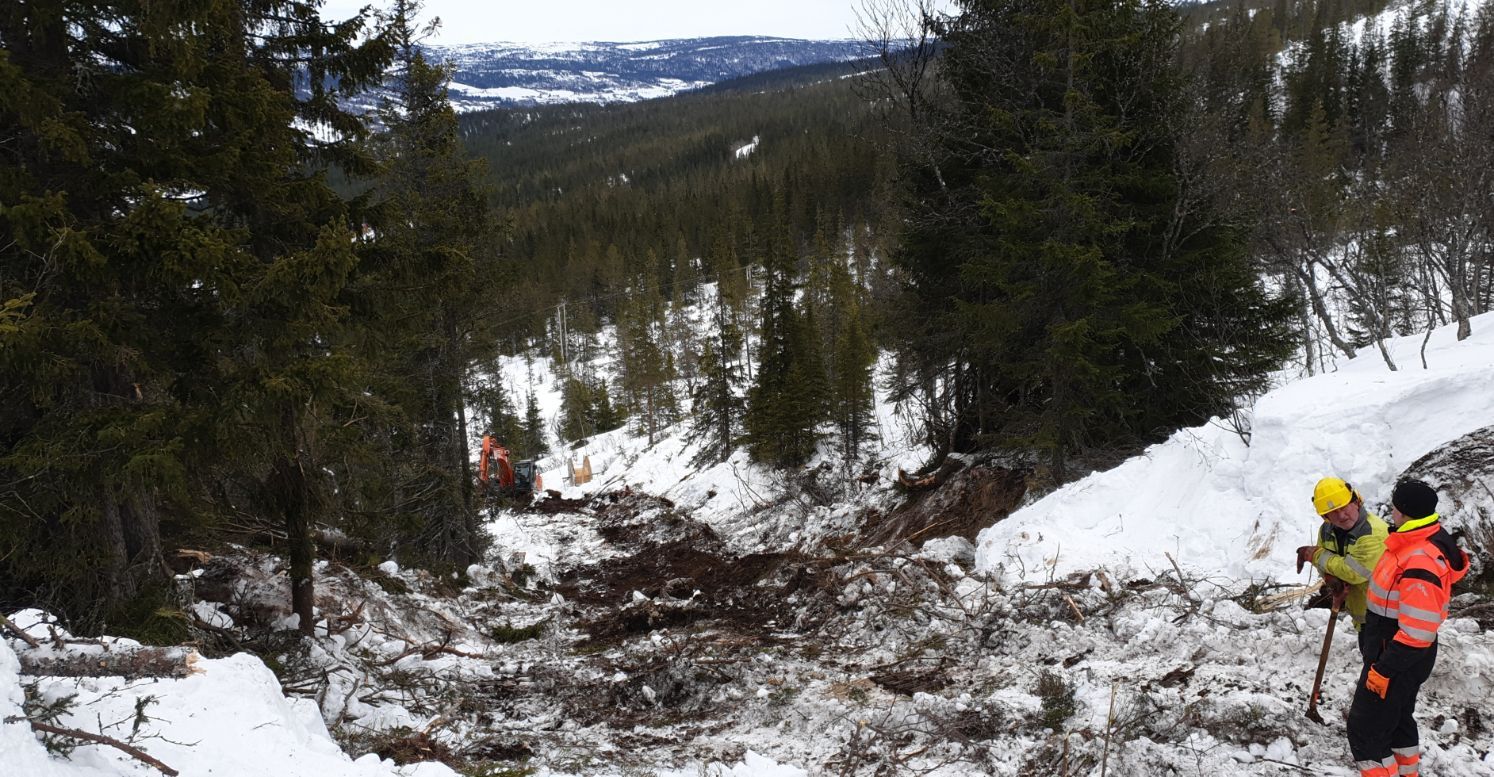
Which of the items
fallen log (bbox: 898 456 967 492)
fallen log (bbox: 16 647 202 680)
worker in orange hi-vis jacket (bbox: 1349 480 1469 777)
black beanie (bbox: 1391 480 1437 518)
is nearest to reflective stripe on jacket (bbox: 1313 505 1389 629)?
worker in orange hi-vis jacket (bbox: 1349 480 1469 777)

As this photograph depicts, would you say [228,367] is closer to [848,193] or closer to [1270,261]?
[1270,261]

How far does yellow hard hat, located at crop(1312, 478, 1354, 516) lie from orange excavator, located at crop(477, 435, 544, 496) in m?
20.7

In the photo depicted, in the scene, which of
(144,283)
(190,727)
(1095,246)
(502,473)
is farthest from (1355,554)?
(502,473)

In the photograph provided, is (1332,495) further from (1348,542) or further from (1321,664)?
(1321,664)

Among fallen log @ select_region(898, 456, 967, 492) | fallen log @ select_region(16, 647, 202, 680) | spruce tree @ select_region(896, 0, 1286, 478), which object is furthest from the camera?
fallen log @ select_region(898, 456, 967, 492)

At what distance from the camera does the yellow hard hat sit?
180 inches

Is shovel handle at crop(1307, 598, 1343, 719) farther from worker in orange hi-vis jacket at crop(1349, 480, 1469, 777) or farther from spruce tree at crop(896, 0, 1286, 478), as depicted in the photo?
spruce tree at crop(896, 0, 1286, 478)

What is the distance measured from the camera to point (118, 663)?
4.35m

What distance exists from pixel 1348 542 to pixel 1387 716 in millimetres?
→ 1049

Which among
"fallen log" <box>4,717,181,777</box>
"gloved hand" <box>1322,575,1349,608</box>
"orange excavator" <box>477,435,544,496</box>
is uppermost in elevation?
"fallen log" <box>4,717,181,777</box>

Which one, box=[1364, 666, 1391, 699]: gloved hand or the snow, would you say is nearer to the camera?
the snow

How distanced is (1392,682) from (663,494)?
24.0 metres

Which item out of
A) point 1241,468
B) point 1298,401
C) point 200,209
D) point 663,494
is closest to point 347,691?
point 200,209

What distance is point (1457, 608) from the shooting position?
552cm
